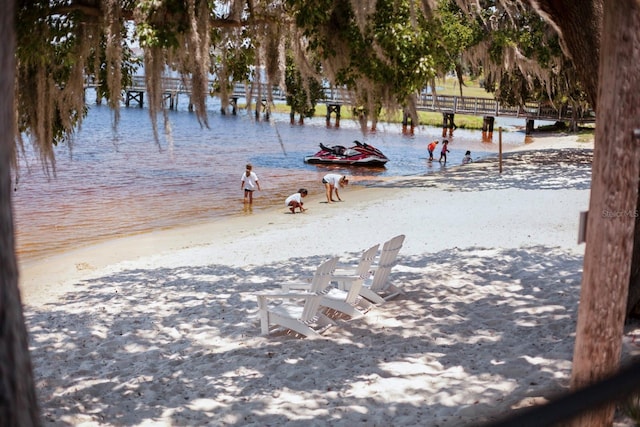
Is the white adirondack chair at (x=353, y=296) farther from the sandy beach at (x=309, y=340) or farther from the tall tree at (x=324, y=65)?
the tall tree at (x=324, y=65)

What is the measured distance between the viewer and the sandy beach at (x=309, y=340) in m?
6.48

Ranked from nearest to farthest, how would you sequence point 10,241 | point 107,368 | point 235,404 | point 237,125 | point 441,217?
point 10,241 → point 235,404 → point 107,368 → point 441,217 → point 237,125

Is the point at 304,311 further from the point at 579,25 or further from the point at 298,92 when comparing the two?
the point at 298,92

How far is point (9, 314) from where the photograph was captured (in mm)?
2238

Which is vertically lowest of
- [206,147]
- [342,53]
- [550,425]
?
[206,147]

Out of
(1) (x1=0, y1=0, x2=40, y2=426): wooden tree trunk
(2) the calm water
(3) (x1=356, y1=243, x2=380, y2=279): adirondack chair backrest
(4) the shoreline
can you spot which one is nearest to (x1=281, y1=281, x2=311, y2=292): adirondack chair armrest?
(3) (x1=356, y1=243, x2=380, y2=279): adirondack chair backrest

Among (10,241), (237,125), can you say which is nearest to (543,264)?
(10,241)

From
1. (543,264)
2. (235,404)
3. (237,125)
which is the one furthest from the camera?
(237,125)

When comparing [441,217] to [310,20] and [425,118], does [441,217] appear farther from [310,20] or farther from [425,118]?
[425,118]

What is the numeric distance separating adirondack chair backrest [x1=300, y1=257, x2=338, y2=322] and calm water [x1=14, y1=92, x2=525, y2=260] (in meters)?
1.39

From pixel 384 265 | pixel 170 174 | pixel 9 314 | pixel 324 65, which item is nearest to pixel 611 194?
pixel 9 314

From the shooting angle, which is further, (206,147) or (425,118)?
(425,118)

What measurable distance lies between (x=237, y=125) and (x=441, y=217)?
48.8 meters

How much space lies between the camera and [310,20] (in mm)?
8164
